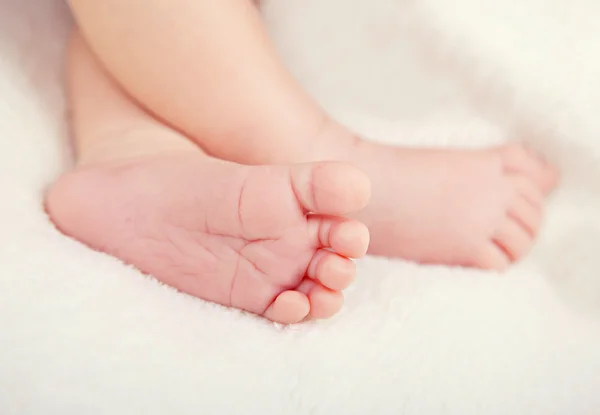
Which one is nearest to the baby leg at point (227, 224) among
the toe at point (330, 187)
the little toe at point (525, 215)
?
the toe at point (330, 187)

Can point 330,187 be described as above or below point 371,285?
above

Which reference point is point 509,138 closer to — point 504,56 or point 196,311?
point 504,56

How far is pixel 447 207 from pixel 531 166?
12 cm

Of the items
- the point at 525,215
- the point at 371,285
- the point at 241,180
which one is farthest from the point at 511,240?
the point at 241,180

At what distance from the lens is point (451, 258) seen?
0.63 meters

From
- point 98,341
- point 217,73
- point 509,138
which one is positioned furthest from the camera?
point 509,138

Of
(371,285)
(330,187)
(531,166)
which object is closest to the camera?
(330,187)

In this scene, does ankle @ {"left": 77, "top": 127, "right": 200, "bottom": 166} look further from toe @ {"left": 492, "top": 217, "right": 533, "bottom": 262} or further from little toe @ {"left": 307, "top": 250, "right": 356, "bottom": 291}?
toe @ {"left": 492, "top": 217, "right": 533, "bottom": 262}

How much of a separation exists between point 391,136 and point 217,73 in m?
0.22

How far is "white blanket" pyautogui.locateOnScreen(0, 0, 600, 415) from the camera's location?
47cm

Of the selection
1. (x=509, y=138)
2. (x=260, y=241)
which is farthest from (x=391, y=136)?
(x=260, y=241)

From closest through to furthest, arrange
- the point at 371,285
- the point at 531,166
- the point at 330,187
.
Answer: the point at 330,187 < the point at 371,285 < the point at 531,166

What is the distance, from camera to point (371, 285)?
0.59 metres

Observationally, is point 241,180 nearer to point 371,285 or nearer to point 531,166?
point 371,285
